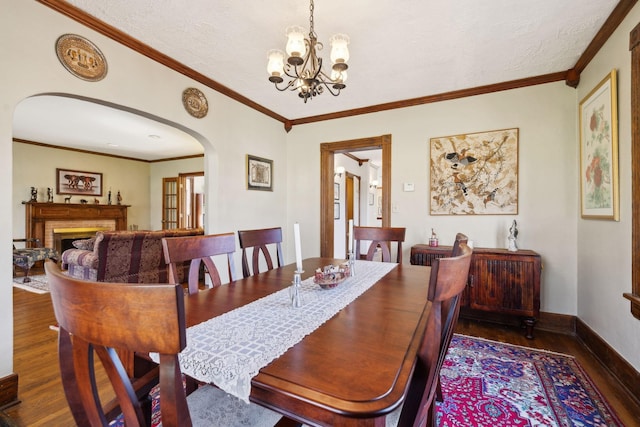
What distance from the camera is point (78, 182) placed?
643 centimetres

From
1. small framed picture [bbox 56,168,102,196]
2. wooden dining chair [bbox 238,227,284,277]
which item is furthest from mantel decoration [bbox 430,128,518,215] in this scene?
small framed picture [bbox 56,168,102,196]

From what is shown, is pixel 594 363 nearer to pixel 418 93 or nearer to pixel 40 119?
pixel 418 93

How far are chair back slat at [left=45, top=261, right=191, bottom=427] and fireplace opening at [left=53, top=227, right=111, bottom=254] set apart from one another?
23.9ft

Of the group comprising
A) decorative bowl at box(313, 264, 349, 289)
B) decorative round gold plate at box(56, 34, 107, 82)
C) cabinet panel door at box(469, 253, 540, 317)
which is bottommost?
cabinet panel door at box(469, 253, 540, 317)

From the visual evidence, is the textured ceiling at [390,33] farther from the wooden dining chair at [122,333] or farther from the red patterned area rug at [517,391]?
the red patterned area rug at [517,391]

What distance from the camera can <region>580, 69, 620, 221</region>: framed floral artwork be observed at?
2.04 meters

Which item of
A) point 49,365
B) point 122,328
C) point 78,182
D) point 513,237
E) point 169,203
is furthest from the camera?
point 169,203

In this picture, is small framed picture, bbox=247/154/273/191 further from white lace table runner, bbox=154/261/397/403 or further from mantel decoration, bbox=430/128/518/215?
white lace table runner, bbox=154/261/397/403

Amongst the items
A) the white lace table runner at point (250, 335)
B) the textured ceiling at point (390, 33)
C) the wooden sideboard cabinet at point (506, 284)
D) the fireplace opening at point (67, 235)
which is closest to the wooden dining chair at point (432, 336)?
the white lace table runner at point (250, 335)

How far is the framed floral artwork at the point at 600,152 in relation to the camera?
6.68 feet

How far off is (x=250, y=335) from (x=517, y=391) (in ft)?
6.10

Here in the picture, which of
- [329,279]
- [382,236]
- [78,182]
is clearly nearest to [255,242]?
[329,279]

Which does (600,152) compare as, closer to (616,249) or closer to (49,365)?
(616,249)

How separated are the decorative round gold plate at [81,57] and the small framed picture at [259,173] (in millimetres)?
1688
